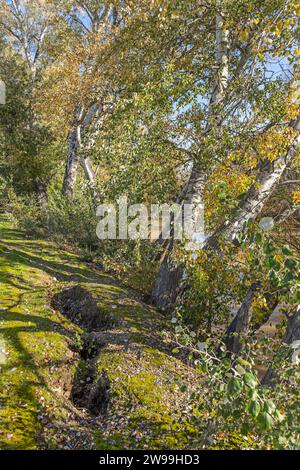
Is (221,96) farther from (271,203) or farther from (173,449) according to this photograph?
(173,449)

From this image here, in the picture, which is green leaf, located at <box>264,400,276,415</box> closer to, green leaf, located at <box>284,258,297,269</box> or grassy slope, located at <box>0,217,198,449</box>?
green leaf, located at <box>284,258,297,269</box>

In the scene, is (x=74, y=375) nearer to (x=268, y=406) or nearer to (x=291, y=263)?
(x=268, y=406)

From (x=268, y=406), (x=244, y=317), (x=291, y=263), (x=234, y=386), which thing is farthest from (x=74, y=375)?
(x=291, y=263)

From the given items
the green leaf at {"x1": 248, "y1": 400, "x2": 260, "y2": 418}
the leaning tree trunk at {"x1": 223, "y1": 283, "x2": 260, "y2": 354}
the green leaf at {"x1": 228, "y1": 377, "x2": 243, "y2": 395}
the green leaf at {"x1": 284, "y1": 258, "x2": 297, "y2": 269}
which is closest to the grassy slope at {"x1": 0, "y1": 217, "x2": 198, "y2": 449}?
the leaning tree trunk at {"x1": 223, "y1": 283, "x2": 260, "y2": 354}

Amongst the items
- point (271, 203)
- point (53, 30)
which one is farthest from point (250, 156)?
point (53, 30)

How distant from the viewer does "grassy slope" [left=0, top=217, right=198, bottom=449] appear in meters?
3.72

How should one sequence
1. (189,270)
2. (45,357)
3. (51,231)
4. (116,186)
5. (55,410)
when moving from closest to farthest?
1. (55,410)
2. (45,357)
3. (189,270)
4. (116,186)
5. (51,231)

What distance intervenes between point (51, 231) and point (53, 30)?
14906 mm

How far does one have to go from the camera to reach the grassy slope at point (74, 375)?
12.2 feet

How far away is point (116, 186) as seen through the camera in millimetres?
7902

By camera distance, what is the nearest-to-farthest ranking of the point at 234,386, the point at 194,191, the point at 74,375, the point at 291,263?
1. the point at 234,386
2. the point at 291,263
3. the point at 74,375
4. the point at 194,191

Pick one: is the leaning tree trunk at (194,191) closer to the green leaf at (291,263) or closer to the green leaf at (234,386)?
the green leaf at (291,263)

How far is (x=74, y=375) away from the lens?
196 inches
